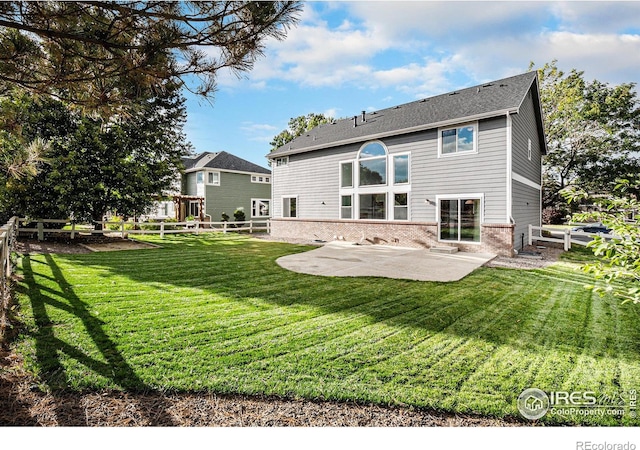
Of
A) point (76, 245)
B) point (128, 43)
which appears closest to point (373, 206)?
point (128, 43)

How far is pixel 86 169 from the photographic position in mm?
12469

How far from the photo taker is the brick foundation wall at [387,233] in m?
10.7

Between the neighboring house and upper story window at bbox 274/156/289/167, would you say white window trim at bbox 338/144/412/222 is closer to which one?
the neighboring house

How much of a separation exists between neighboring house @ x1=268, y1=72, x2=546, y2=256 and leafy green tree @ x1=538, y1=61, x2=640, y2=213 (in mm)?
6627

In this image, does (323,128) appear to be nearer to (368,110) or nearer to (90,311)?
(368,110)

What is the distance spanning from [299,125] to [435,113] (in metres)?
24.2

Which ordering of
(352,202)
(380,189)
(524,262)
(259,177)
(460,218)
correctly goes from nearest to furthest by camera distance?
(524,262)
(460,218)
(380,189)
(352,202)
(259,177)

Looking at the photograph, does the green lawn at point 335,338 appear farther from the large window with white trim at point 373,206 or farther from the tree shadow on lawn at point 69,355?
the large window with white trim at point 373,206

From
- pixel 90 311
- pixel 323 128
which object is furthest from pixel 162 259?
pixel 323 128

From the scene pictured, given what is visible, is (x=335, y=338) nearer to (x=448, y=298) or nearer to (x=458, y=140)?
(x=448, y=298)

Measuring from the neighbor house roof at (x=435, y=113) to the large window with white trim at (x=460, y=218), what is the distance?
2892mm

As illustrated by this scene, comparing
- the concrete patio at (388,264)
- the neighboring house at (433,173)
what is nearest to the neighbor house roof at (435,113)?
the neighboring house at (433,173)

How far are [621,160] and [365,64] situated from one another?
24.5 metres

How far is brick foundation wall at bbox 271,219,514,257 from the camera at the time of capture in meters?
10.7
